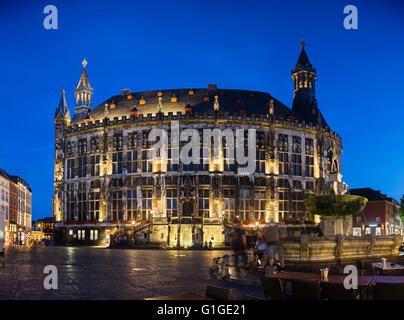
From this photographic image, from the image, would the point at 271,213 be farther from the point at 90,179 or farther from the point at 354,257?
the point at 354,257

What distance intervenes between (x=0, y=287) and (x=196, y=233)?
37.5 m

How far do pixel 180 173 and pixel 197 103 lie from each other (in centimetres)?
1215

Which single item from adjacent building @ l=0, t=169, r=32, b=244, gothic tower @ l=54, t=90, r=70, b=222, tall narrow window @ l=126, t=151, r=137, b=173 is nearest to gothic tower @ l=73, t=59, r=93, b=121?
gothic tower @ l=54, t=90, r=70, b=222

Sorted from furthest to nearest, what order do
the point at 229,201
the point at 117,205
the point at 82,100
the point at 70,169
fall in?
the point at 82,100
the point at 70,169
the point at 117,205
the point at 229,201

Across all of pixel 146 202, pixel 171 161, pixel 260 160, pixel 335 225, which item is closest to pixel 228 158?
pixel 260 160

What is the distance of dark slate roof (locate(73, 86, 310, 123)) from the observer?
61.2m

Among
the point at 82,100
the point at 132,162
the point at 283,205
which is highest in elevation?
the point at 82,100

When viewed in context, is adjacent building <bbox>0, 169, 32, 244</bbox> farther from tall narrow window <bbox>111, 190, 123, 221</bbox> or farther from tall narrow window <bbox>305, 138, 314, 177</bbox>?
tall narrow window <bbox>305, 138, 314, 177</bbox>

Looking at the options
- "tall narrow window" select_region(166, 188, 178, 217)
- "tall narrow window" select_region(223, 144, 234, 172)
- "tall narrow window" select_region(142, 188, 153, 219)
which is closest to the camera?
"tall narrow window" select_region(166, 188, 178, 217)

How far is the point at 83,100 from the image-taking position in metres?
75.2

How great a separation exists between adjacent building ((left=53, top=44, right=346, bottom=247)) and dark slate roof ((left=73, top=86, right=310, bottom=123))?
0.15m

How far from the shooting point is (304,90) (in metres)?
72.6

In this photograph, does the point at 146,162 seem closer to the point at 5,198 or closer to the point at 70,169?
the point at 70,169
